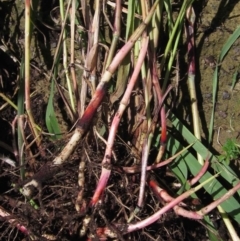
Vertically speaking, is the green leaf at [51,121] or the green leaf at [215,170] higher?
the green leaf at [51,121]

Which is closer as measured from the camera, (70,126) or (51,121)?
(51,121)

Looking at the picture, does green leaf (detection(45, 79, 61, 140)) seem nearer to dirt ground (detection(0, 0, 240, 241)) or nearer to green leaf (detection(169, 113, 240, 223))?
dirt ground (detection(0, 0, 240, 241))

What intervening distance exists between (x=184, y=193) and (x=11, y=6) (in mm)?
719

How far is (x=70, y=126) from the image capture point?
1.46 metres

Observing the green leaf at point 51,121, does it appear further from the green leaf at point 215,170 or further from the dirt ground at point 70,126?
the green leaf at point 215,170

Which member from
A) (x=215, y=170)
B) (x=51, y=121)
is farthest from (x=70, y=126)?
(x=215, y=170)

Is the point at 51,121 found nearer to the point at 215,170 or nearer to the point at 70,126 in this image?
the point at 70,126

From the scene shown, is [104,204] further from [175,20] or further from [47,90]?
[175,20]

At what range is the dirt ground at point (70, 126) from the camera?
1312 mm

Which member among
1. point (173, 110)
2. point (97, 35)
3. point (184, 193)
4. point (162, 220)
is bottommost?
point (162, 220)

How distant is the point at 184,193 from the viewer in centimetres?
124

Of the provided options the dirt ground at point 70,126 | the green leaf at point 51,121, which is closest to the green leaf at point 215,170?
the dirt ground at point 70,126

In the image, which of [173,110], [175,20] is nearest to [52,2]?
[175,20]

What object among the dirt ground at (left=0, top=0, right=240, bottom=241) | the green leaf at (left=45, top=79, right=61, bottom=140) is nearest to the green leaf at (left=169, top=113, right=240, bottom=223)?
the dirt ground at (left=0, top=0, right=240, bottom=241)
